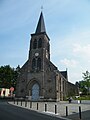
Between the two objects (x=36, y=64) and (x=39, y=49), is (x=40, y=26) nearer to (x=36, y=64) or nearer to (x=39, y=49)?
(x=39, y=49)

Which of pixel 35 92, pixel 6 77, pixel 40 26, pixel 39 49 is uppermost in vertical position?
pixel 40 26

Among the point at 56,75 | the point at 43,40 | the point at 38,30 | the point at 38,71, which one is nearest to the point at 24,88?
the point at 38,71

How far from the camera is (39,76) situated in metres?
40.7

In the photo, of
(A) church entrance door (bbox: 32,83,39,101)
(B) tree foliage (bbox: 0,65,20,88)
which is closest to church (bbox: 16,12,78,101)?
(A) church entrance door (bbox: 32,83,39,101)

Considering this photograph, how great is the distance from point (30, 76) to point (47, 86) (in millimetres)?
5227

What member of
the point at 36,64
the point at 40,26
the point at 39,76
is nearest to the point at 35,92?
the point at 39,76

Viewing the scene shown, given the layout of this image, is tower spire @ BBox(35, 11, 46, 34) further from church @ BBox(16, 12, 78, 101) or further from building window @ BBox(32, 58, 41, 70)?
building window @ BBox(32, 58, 41, 70)

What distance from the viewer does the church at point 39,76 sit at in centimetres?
3903

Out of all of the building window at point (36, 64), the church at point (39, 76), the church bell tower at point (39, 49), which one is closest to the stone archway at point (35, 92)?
the church at point (39, 76)

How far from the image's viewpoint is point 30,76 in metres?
41.6

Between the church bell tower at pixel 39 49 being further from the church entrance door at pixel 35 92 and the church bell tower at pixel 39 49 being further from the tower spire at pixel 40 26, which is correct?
the church entrance door at pixel 35 92

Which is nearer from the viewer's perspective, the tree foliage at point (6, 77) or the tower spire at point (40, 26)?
the tower spire at point (40, 26)

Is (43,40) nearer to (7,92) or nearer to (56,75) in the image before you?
(56,75)

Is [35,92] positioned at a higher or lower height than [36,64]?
lower
